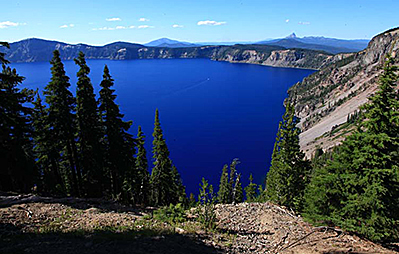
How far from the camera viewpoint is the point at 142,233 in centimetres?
1155

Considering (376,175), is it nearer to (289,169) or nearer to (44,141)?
(289,169)

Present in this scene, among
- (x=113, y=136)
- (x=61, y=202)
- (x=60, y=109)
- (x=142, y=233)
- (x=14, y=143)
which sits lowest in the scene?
(x=61, y=202)

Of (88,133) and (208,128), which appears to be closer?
(88,133)

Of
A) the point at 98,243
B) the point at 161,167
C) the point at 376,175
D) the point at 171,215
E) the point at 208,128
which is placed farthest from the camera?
the point at 208,128

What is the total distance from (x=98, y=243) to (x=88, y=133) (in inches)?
583

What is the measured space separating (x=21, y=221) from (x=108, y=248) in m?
5.13

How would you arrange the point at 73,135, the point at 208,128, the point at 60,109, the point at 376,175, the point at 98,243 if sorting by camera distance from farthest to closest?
the point at 208,128, the point at 73,135, the point at 60,109, the point at 376,175, the point at 98,243

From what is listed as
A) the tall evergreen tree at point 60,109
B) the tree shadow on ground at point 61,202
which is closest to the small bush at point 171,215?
the tree shadow on ground at point 61,202

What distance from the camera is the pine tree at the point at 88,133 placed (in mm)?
21922

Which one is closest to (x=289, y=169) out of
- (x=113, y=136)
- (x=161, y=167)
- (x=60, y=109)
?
(x=161, y=167)

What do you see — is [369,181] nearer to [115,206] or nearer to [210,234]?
[210,234]

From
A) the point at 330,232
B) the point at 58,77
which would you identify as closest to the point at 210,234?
the point at 330,232

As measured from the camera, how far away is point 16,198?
564 inches

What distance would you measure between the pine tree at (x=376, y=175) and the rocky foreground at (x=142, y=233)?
0.83 meters
